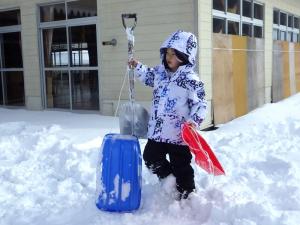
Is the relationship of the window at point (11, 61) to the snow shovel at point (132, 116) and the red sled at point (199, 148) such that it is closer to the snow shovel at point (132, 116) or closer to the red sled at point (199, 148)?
the snow shovel at point (132, 116)

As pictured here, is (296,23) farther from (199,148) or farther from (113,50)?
(199,148)

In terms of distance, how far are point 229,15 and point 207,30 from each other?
1.46m

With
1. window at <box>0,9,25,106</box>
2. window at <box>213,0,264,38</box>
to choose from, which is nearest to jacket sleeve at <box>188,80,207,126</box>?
window at <box>213,0,264,38</box>

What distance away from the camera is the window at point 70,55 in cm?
921

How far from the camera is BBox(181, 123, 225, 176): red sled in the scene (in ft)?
11.7

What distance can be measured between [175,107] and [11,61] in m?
8.16

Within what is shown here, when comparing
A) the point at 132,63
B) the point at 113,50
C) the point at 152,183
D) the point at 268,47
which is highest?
the point at 268,47

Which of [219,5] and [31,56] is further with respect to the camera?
[31,56]

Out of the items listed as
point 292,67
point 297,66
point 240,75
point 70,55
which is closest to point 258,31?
point 240,75

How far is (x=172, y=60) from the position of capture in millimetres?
3809

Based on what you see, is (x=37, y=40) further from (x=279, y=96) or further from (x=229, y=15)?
(x=279, y=96)

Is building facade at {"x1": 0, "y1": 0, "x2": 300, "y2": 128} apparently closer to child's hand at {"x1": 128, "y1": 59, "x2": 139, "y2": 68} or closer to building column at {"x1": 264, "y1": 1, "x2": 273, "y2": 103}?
building column at {"x1": 264, "y1": 1, "x2": 273, "y2": 103}

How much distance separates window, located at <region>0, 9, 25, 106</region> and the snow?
3597 mm

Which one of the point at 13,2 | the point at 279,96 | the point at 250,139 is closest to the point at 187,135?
the point at 250,139
